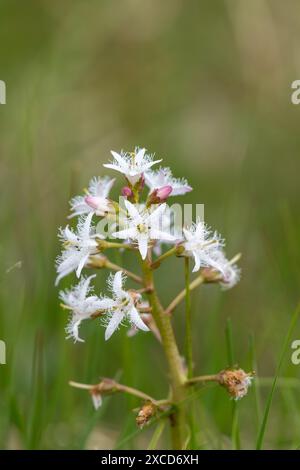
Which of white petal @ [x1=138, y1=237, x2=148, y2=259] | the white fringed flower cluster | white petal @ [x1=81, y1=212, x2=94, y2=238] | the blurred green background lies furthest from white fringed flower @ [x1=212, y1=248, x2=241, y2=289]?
the blurred green background

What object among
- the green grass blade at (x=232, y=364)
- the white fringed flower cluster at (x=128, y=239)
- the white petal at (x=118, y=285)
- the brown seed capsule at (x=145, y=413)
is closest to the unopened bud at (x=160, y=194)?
the white fringed flower cluster at (x=128, y=239)

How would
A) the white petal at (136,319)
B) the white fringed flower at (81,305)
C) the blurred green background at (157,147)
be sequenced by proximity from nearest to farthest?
1. the white petal at (136,319)
2. the white fringed flower at (81,305)
3. the blurred green background at (157,147)

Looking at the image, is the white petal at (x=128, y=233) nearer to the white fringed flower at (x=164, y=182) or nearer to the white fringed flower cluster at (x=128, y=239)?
the white fringed flower cluster at (x=128, y=239)

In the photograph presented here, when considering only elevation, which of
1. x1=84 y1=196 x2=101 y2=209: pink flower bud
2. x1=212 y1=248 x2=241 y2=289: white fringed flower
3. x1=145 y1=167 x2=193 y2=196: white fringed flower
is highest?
x1=145 y1=167 x2=193 y2=196: white fringed flower

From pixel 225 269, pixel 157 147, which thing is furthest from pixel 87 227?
pixel 157 147

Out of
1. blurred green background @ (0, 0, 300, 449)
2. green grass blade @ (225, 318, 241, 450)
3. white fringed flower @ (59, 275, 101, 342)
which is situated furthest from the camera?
Result: blurred green background @ (0, 0, 300, 449)

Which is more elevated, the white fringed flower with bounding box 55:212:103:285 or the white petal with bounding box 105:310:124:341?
the white fringed flower with bounding box 55:212:103:285

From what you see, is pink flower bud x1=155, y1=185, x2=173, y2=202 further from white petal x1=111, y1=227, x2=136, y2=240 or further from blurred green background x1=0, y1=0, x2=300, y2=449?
blurred green background x1=0, y1=0, x2=300, y2=449
